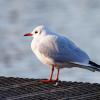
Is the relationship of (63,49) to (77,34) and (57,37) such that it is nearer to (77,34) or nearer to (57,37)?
(57,37)

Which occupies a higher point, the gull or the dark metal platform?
the gull

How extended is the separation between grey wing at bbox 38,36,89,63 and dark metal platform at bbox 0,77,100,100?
15.1 inches

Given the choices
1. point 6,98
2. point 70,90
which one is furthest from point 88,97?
point 6,98

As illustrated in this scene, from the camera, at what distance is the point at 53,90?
5.54 metres

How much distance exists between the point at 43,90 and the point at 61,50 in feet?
2.59

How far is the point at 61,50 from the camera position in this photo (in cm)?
623

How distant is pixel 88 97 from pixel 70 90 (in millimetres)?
273

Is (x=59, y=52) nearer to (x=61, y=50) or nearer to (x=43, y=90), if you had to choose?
(x=61, y=50)

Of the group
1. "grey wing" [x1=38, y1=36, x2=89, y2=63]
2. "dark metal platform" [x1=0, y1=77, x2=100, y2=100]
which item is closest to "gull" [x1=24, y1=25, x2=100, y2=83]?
"grey wing" [x1=38, y1=36, x2=89, y2=63]

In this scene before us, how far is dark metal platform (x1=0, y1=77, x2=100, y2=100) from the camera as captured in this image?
17.3 ft

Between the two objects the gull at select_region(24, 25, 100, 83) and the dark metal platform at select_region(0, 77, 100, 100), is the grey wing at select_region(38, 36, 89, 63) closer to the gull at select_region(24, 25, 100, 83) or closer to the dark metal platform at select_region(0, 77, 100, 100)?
the gull at select_region(24, 25, 100, 83)

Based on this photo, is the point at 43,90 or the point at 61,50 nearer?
the point at 43,90

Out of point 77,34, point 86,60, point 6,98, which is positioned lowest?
point 6,98

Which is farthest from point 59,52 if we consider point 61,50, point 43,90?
point 43,90
